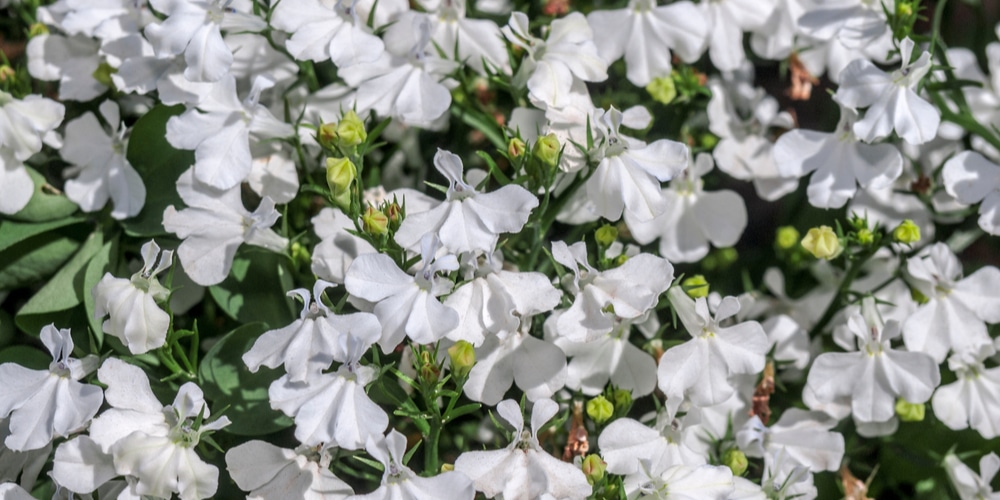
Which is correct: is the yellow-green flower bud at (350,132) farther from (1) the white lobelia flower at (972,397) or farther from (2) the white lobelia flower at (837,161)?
(1) the white lobelia flower at (972,397)

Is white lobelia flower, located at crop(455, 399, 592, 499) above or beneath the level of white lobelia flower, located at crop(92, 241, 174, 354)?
beneath

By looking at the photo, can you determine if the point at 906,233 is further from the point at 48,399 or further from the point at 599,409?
the point at 48,399

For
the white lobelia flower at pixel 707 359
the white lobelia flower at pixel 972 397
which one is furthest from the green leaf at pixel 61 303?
the white lobelia flower at pixel 972 397

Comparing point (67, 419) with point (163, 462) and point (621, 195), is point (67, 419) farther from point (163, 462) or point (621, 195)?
point (621, 195)

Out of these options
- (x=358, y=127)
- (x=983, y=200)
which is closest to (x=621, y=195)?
(x=358, y=127)

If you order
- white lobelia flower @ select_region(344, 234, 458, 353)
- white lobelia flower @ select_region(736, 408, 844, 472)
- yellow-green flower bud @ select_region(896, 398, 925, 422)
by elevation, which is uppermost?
white lobelia flower @ select_region(344, 234, 458, 353)

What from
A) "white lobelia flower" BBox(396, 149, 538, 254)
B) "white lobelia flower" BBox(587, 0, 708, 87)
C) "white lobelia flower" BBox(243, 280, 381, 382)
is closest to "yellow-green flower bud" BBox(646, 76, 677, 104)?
"white lobelia flower" BBox(587, 0, 708, 87)

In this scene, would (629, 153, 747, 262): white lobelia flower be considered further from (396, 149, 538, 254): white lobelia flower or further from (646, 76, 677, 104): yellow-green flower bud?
(396, 149, 538, 254): white lobelia flower

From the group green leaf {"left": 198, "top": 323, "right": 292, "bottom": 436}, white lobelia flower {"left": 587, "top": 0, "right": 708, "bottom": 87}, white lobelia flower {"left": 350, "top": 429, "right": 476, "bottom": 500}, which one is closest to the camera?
white lobelia flower {"left": 350, "top": 429, "right": 476, "bottom": 500}
